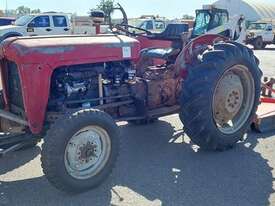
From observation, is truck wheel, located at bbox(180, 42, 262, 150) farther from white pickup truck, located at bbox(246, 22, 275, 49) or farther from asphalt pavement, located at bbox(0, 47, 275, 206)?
white pickup truck, located at bbox(246, 22, 275, 49)

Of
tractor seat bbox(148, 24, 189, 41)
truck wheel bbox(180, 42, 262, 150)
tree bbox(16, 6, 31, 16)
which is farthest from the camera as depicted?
tree bbox(16, 6, 31, 16)

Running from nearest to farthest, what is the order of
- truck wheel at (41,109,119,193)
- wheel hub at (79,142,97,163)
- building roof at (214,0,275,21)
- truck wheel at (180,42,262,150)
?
1. truck wheel at (41,109,119,193)
2. wheel hub at (79,142,97,163)
3. truck wheel at (180,42,262,150)
4. building roof at (214,0,275,21)

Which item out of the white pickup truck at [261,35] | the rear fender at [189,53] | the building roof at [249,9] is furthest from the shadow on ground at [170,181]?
the building roof at [249,9]

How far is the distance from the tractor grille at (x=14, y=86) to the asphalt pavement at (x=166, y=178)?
74 centimetres

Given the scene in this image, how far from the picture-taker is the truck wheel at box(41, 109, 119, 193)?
390cm

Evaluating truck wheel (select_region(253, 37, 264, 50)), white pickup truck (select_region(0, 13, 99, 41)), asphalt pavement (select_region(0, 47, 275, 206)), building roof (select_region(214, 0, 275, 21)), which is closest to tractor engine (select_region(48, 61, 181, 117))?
asphalt pavement (select_region(0, 47, 275, 206))

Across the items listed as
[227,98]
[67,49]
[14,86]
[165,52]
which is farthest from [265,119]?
[14,86]

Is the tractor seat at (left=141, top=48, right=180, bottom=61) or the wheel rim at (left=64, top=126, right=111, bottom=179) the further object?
the tractor seat at (left=141, top=48, right=180, bottom=61)

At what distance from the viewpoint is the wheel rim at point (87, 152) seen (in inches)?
162

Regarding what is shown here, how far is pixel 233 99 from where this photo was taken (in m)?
5.63

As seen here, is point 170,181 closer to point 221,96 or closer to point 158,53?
point 221,96

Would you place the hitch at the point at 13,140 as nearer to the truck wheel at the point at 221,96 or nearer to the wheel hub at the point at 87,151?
the wheel hub at the point at 87,151

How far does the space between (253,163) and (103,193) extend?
6.20ft

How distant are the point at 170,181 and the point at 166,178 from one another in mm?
85
